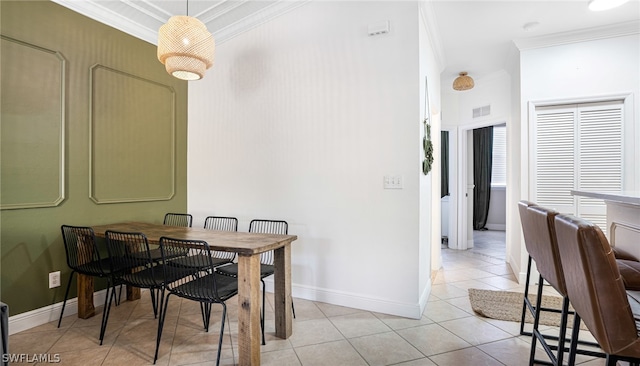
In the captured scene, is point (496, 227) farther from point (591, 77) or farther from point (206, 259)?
point (206, 259)

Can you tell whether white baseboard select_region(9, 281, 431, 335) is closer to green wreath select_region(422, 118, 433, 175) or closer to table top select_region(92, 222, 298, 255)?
table top select_region(92, 222, 298, 255)

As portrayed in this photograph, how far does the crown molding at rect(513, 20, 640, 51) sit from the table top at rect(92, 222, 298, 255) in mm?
3352

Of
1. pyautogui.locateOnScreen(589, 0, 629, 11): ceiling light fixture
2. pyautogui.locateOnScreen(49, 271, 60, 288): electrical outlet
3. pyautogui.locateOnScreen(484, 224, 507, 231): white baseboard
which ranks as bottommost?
pyautogui.locateOnScreen(484, 224, 507, 231): white baseboard

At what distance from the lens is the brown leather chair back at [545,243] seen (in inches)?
58.7

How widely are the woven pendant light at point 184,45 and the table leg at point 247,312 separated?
4.77 ft

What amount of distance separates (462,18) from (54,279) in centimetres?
443

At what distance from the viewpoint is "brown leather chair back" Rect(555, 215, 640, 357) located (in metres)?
1.03

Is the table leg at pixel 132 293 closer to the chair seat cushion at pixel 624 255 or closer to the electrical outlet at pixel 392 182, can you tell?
the electrical outlet at pixel 392 182

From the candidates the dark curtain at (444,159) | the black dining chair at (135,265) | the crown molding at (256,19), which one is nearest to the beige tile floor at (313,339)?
the black dining chair at (135,265)

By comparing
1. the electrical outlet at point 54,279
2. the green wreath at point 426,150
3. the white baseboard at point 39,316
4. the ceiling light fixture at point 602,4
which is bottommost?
the white baseboard at point 39,316

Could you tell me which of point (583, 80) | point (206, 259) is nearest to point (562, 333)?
point (206, 259)

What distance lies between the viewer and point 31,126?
8.26 feet

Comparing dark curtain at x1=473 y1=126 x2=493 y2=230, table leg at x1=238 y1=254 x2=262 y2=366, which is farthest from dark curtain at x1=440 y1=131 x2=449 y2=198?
table leg at x1=238 y1=254 x2=262 y2=366

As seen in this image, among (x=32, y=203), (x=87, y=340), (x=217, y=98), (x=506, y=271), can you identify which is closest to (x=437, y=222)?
(x=506, y=271)
